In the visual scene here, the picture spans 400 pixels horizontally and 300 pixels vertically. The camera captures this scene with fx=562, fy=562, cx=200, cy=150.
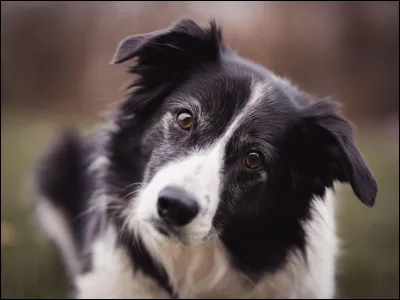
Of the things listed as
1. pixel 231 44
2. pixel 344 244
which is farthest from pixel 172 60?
pixel 231 44

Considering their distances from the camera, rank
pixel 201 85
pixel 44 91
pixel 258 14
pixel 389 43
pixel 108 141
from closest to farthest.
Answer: pixel 201 85 → pixel 108 141 → pixel 258 14 → pixel 389 43 → pixel 44 91

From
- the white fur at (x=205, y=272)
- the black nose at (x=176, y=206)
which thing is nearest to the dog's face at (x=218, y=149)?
the black nose at (x=176, y=206)

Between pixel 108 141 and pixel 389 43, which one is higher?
pixel 108 141

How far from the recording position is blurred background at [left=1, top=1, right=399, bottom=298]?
635 cm

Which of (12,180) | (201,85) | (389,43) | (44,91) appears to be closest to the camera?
(201,85)

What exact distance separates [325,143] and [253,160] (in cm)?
39

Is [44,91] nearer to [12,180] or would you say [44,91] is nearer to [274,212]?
[12,180]

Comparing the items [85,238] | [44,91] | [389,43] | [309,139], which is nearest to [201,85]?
[309,139]

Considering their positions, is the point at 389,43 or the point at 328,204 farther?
the point at 389,43

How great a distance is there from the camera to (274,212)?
2863 mm

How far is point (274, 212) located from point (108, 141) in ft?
3.23

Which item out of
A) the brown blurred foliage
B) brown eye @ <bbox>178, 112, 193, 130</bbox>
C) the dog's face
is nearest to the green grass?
the dog's face

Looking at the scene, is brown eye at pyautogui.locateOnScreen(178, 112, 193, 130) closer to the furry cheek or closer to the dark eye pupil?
the dark eye pupil

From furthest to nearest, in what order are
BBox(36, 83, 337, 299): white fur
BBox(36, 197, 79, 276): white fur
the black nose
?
BBox(36, 197, 79, 276): white fur, BBox(36, 83, 337, 299): white fur, the black nose
